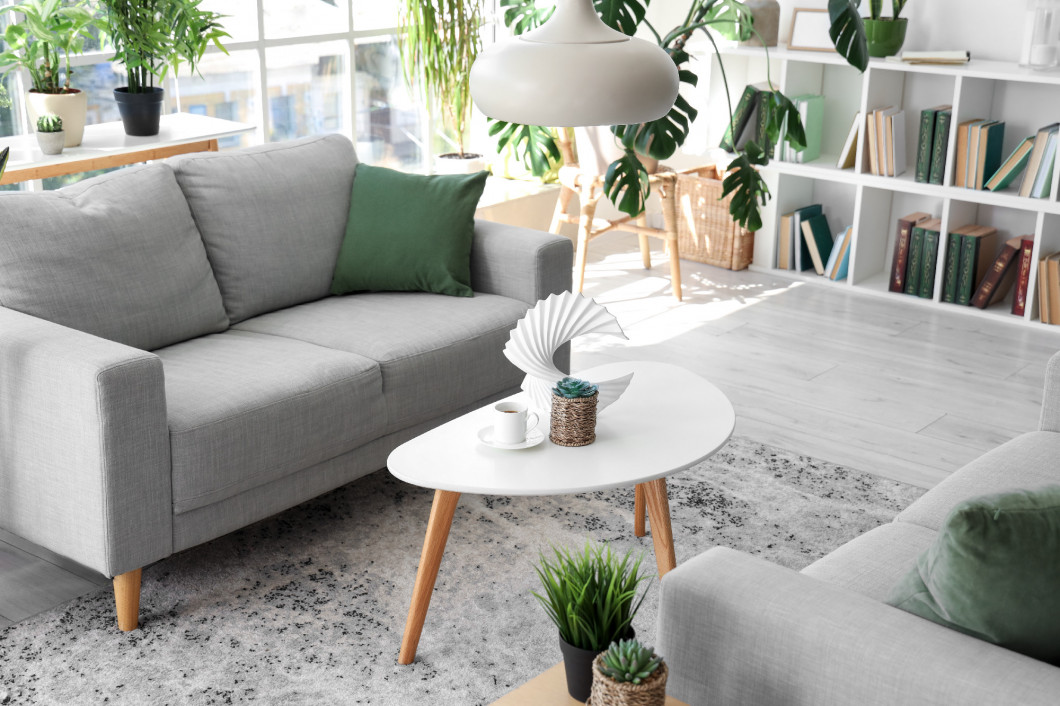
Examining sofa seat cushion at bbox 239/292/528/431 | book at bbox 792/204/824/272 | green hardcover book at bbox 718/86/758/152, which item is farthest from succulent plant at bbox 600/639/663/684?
book at bbox 792/204/824/272

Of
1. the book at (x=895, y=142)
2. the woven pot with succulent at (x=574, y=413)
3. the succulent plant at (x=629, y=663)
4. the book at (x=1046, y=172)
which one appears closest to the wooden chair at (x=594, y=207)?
the book at (x=895, y=142)

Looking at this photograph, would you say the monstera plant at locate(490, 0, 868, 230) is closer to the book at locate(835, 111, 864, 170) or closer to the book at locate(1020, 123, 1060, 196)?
the book at locate(835, 111, 864, 170)

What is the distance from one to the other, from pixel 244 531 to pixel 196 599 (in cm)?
36

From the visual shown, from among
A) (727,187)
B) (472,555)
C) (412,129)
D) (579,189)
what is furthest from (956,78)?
(472,555)

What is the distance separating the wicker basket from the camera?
533cm

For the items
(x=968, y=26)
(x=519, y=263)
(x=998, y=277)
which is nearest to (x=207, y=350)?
(x=519, y=263)

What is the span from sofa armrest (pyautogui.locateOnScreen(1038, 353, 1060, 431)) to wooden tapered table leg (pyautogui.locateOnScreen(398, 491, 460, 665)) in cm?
132

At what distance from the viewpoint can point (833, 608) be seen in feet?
5.18

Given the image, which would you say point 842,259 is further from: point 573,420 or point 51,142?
point 51,142

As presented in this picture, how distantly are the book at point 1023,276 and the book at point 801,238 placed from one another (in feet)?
3.02

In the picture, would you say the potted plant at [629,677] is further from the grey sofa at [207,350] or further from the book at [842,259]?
the book at [842,259]

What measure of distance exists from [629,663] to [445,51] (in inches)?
157

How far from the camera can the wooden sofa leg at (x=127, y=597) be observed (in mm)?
2506

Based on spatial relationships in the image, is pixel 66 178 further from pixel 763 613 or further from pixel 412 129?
pixel 763 613
